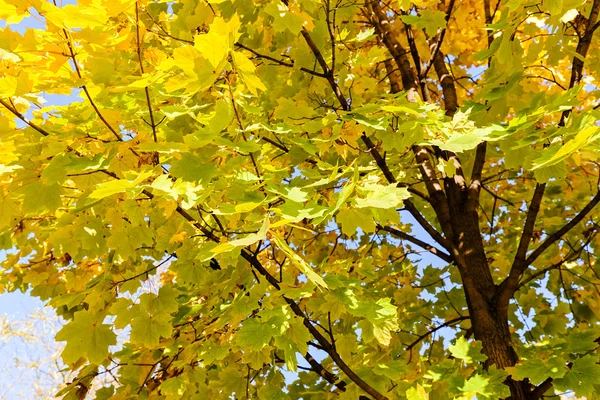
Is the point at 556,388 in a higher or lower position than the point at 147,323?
lower

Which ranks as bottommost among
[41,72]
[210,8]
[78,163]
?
[78,163]

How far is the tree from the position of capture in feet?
4.45

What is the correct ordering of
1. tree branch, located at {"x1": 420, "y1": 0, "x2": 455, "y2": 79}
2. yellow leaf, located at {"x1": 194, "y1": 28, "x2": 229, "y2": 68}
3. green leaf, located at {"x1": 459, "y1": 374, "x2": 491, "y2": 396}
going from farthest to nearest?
1. tree branch, located at {"x1": 420, "y1": 0, "x2": 455, "y2": 79}
2. green leaf, located at {"x1": 459, "y1": 374, "x2": 491, "y2": 396}
3. yellow leaf, located at {"x1": 194, "y1": 28, "x2": 229, "y2": 68}

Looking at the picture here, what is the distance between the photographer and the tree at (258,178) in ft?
4.45

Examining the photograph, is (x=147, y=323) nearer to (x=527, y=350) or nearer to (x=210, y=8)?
(x=210, y=8)

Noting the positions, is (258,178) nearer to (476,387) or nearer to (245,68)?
(245,68)

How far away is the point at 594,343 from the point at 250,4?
81.9 inches

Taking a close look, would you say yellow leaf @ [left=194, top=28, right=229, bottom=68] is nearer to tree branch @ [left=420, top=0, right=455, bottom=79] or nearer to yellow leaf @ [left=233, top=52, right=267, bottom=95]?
yellow leaf @ [left=233, top=52, right=267, bottom=95]

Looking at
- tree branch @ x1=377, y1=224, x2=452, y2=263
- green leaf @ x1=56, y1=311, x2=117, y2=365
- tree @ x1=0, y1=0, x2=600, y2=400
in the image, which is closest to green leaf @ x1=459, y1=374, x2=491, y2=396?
tree @ x1=0, y1=0, x2=600, y2=400

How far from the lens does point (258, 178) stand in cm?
144

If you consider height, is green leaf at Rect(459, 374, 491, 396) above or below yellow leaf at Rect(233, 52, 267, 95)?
below

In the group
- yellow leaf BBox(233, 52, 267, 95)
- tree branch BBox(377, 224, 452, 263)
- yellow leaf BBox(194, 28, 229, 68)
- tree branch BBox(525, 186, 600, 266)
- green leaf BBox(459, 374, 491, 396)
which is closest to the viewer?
yellow leaf BBox(194, 28, 229, 68)

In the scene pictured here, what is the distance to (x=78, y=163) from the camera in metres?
1.47

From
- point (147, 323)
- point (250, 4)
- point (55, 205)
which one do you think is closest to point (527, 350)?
point (147, 323)
